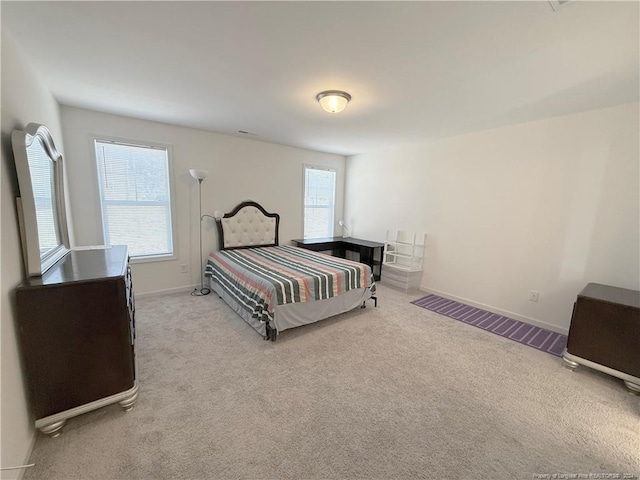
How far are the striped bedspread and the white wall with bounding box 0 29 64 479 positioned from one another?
1565mm

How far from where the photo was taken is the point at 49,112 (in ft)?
7.81

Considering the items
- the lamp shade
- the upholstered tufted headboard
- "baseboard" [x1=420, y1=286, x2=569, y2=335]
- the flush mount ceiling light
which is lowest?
"baseboard" [x1=420, y1=286, x2=569, y2=335]

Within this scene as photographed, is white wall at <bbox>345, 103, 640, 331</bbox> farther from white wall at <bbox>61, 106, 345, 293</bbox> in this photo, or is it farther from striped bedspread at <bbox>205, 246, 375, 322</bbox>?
white wall at <bbox>61, 106, 345, 293</bbox>

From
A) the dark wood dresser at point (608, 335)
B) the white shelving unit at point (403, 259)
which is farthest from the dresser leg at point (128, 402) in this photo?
the white shelving unit at point (403, 259)

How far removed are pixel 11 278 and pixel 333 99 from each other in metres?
2.45

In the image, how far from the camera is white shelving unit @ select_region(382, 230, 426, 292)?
13.8 feet

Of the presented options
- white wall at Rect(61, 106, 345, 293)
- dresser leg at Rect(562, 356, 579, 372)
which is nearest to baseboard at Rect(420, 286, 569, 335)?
dresser leg at Rect(562, 356, 579, 372)

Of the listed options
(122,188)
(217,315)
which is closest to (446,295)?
(217,315)

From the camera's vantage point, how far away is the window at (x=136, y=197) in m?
3.25

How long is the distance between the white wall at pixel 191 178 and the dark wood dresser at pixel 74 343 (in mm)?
1943

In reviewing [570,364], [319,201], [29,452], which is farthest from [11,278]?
[319,201]

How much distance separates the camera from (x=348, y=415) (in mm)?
1736

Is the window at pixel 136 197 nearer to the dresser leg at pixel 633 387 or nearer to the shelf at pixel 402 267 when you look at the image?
the shelf at pixel 402 267

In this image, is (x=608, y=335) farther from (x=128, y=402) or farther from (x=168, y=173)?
(x=168, y=173)
